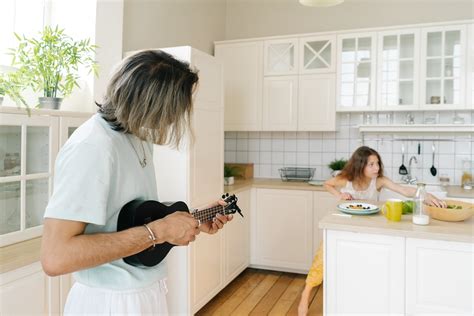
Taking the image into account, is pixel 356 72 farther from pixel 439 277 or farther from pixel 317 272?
pixel 439 277

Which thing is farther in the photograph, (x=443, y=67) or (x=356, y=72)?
(x=356, y=72)

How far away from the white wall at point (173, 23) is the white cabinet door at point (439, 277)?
2389 millimetres

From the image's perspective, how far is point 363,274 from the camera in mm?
2055

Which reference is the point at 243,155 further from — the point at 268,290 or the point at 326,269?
the point at 326,269

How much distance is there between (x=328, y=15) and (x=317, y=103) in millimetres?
1065

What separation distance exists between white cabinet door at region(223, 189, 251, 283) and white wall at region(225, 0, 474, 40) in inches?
75.6

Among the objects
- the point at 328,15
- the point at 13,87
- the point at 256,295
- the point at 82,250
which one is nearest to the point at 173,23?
the point at 328,15

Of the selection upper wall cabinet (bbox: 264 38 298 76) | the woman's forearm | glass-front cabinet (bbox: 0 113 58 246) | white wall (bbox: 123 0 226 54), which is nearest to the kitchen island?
the woman's forearm

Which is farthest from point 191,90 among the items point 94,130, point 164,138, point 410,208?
point 410,208

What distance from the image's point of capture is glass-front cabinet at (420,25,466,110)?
3.50m

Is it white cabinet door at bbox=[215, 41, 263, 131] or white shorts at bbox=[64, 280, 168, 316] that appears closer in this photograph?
white shorts at bbox=[64, 280, 168, 316]

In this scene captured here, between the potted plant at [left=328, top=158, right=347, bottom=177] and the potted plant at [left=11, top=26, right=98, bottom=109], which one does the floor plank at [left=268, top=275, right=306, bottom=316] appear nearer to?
the potted plant at [left=328, top=158, right=347, bottom=177]

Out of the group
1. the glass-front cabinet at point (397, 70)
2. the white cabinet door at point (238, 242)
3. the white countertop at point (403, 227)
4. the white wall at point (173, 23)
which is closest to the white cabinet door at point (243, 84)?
the white wall at point (173, 23)

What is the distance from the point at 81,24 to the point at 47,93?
0.64m
